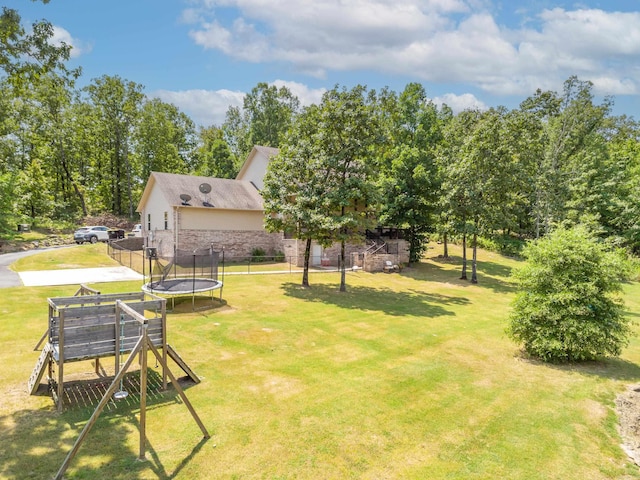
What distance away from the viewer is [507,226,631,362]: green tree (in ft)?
34.0

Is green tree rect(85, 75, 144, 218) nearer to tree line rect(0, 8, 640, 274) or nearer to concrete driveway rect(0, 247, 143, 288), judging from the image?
tree line rect(0, 8, 640, 274)

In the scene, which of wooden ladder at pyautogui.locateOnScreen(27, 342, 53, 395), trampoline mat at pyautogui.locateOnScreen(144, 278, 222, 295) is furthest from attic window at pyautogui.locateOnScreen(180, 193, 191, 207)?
wooden ladder at pyautogui.locateOnScreen(27, 342, 53, 395)

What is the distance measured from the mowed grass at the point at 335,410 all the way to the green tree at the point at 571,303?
0.75m

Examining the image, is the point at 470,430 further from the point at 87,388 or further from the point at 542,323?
the point at 87,388

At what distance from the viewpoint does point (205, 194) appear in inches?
1166

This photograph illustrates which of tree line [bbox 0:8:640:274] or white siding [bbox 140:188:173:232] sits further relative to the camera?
white siding [bbox 140:188:173:232]

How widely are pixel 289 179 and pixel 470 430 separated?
15.6 m

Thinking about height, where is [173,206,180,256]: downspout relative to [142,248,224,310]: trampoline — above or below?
above

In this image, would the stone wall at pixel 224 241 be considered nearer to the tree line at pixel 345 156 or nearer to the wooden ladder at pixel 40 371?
the tree line at pixel 345 156

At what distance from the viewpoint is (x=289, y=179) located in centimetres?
2022

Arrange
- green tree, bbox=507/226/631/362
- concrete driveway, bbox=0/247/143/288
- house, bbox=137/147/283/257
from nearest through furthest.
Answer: green tree, bbox=507/226/631/362
concrete driveway, bbox=0/247/143/288
house, bbox=137/147/283/257

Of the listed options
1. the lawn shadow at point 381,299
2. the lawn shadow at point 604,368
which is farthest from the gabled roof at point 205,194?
the lawn shadow at point 604,368

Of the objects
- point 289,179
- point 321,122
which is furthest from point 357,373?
point 321,122

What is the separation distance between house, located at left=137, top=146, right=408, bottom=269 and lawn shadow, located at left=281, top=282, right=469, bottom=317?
6921 millimetres
